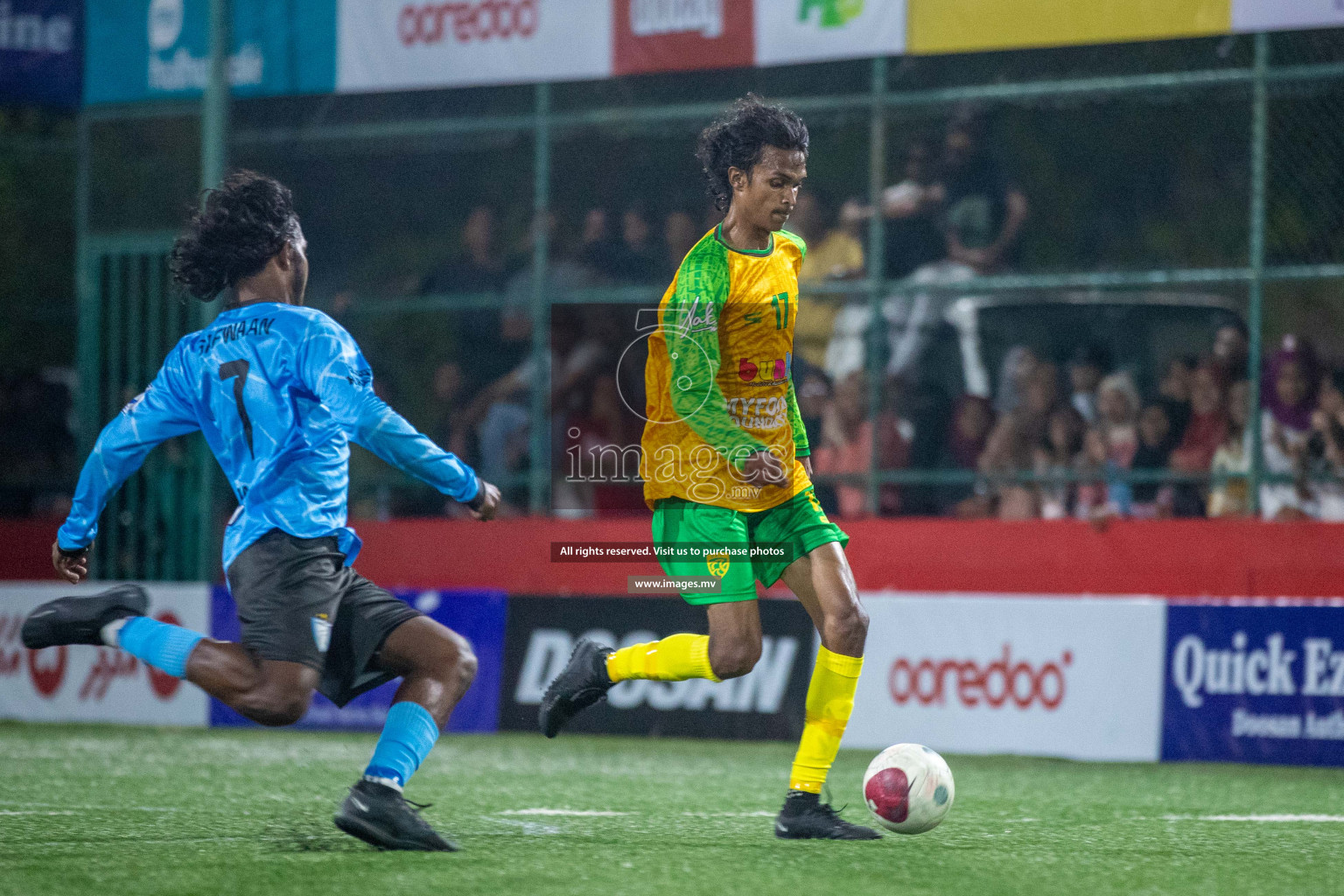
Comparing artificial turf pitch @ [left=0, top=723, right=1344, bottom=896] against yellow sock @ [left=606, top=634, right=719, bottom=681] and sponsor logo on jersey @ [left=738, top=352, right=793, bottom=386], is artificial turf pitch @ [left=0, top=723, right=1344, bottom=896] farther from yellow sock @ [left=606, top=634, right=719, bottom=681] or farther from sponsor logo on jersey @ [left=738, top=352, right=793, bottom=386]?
sponsor logo on jersey @ [left=738, top=352, right=793, bottom=386]

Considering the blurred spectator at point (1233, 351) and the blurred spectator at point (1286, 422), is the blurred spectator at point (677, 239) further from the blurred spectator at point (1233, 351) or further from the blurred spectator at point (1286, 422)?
the blurred spectator at point (1286, 422)

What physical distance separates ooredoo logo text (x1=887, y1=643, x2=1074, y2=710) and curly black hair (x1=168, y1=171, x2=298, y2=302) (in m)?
5.13

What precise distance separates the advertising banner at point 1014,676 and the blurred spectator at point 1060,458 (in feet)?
4.96

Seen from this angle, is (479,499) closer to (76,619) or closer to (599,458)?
(76,619)

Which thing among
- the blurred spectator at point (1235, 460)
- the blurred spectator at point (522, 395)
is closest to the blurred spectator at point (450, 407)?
the blurred spectator at point (522, 395)

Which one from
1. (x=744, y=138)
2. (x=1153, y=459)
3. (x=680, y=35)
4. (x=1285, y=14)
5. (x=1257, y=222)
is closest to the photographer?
(x=744, y=138)

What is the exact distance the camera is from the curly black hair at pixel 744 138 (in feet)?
19.5

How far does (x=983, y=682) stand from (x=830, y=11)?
175 inches

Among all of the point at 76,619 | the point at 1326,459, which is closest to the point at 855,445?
the point at 1326,459

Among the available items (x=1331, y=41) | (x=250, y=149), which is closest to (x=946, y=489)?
(x=1331, y=41)

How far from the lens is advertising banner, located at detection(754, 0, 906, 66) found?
36.6ft

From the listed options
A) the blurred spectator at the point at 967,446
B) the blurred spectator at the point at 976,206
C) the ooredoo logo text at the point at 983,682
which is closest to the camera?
the ooredoo logo text at the point at 983,682

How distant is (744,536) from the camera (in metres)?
5.81

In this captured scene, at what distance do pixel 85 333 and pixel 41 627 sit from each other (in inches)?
333
